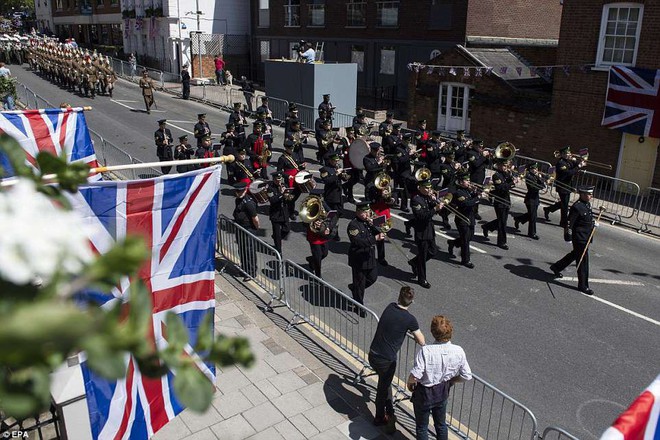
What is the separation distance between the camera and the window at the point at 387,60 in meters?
30.9

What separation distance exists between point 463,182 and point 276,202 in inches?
150

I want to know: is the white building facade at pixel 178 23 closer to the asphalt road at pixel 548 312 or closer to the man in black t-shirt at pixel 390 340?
the asphalt road at pixel 548 312

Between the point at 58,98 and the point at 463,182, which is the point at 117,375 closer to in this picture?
the point at 463,182

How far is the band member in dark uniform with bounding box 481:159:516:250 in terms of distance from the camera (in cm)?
1224

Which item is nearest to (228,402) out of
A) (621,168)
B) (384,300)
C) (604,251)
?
(384,300)

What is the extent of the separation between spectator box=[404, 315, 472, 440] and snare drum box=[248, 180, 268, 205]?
20.7 ft

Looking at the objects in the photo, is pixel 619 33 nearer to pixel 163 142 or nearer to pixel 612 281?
pixel 612 281

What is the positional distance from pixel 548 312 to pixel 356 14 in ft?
86.9

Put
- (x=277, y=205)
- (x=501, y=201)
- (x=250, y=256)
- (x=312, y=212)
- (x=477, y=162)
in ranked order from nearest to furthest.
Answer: (x=312, y=212) < (x=250, y=256) < (x=277, y=205) < (x=501, y=201) < (x=477, y=162)

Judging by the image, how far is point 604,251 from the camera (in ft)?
41.3

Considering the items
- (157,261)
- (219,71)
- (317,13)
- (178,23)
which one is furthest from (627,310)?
(178,23)

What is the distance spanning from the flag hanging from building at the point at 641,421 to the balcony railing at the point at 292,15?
36346 millimetres

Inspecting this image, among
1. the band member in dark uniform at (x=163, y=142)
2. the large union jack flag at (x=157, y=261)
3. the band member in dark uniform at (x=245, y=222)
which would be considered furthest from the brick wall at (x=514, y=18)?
Result: the large union jack flag at (x=157, y=261)

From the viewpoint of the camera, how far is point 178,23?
126 feet
